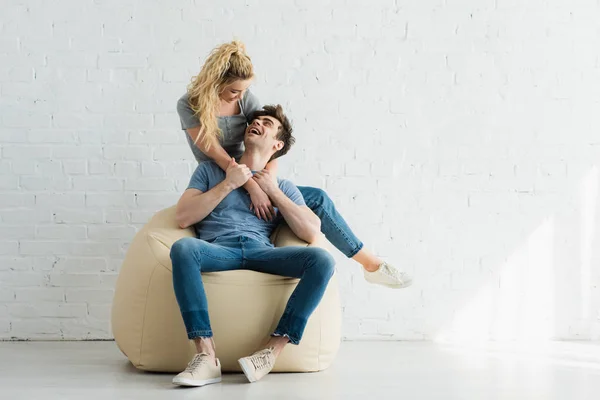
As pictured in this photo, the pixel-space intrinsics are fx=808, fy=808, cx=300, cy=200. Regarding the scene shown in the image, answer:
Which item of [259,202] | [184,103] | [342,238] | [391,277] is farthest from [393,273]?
[184,103]

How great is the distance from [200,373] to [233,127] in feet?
4.04

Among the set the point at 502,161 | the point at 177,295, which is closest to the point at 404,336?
the point at 502,161

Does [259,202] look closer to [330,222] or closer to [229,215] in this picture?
[229,215]

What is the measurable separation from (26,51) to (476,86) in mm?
2346

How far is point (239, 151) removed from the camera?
148 inches

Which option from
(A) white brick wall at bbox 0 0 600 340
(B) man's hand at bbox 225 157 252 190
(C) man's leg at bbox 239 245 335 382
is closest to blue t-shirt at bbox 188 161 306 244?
(B) man's hand at bbox 225 157 252 190

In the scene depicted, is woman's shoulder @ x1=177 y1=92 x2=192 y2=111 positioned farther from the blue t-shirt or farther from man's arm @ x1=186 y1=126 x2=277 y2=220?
the blue t-shirt

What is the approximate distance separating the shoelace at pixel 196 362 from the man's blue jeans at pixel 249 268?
0.08 m

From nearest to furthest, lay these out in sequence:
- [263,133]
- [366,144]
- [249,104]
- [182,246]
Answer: [182,246]
[263,133]
[249,104]
[366,144]

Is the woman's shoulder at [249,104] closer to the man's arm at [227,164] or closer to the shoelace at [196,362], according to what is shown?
the man's arm at [227,164]

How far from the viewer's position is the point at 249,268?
10.8ft

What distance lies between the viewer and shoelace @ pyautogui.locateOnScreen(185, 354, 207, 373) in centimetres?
292

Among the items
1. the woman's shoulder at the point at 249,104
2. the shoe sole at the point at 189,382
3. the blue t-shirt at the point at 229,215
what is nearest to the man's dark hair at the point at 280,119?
the woman's shoulder at the point at 249,104

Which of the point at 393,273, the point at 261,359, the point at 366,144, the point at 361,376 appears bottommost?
the point at 361,376
